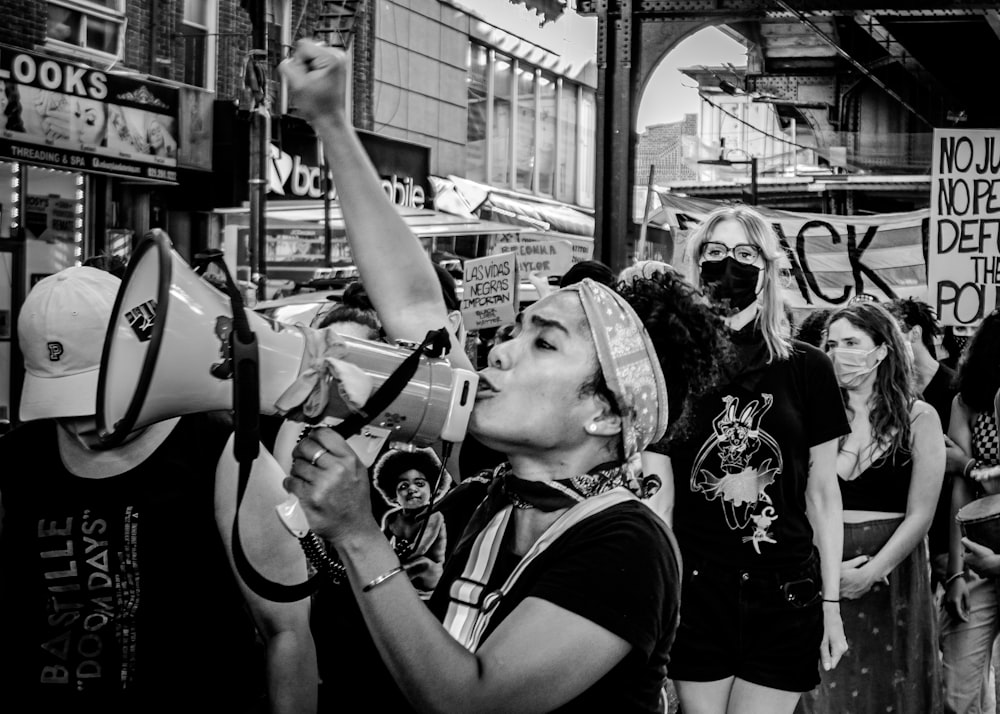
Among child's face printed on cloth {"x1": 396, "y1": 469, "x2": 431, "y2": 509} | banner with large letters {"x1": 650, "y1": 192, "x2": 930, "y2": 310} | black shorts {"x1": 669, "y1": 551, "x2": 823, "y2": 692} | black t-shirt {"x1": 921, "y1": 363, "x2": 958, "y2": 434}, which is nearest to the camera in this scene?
child's face printed on cloth {"x1": 396, "y1": 469, "x2": 431, "y2": 509}

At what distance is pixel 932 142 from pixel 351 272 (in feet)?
19.2

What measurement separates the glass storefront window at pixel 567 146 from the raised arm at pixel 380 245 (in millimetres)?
31074

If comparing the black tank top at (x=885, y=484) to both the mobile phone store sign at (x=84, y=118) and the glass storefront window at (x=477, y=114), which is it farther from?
the glass storefront window at (x=477, y=114)

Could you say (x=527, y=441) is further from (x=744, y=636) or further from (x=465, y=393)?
(x=744, y=636)

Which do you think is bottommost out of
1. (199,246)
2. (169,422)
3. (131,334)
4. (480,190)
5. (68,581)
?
(68,581)

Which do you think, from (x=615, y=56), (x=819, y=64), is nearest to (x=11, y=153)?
(x=615, y=56)

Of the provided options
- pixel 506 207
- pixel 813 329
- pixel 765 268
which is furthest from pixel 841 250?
pixel 506 207

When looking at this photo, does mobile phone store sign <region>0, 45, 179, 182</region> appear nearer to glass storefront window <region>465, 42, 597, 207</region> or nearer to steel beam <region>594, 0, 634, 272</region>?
steel beam <region>594, 0, 634, 272</region>

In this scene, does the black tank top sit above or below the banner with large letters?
below

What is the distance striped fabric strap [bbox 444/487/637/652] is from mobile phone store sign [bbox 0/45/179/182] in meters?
11.1

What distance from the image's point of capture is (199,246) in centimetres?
1748

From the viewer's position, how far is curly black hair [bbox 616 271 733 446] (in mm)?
2369

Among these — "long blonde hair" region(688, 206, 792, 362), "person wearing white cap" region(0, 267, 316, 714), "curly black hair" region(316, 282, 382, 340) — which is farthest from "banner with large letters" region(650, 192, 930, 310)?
"person wearing white cap" region(0, 267, 316, 714)

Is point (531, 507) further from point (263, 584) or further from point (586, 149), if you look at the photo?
point (586, 149)
